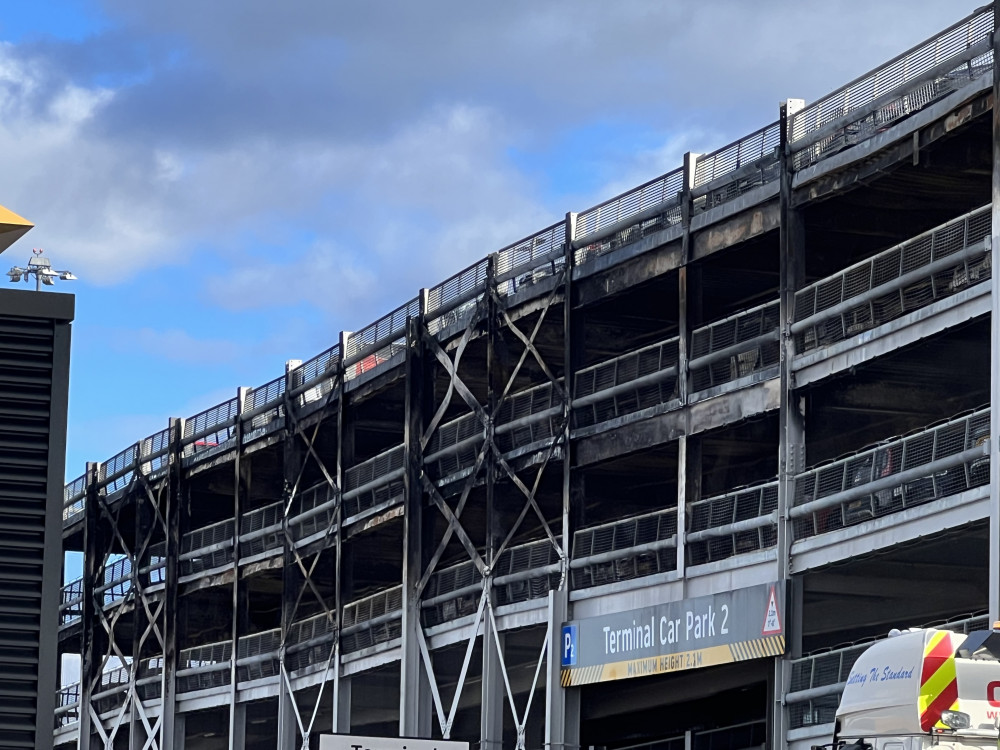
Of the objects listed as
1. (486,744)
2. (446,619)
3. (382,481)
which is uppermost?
(382,481)

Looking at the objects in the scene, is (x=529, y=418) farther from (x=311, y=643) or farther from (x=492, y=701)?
(x=311, y=643)

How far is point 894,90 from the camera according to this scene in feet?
126

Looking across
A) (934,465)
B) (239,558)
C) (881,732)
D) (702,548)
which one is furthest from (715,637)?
(239,558)

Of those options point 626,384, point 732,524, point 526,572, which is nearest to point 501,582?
point 526,572

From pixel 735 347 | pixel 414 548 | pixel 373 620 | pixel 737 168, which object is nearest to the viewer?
pixel 735 347

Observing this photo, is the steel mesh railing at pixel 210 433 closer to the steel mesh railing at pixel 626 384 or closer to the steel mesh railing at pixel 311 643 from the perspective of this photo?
the steel mesh railing at pixel 311 643

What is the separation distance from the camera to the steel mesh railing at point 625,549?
45469mm

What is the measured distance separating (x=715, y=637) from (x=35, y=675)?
23.6 meters

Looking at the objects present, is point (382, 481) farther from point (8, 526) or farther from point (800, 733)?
point (8, 526)

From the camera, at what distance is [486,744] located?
5112cm

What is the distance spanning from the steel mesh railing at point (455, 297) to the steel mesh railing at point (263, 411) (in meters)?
10.9

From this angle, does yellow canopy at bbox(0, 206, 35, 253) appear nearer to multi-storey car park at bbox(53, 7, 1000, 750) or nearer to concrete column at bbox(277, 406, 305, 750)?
multi-storey car park at bbox(53, 7, 1000, 750)

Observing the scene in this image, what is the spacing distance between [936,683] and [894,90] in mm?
20834

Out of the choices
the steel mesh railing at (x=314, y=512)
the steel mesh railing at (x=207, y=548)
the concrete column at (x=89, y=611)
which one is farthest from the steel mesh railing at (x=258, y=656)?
the concrete column at (x=89, y=611)
